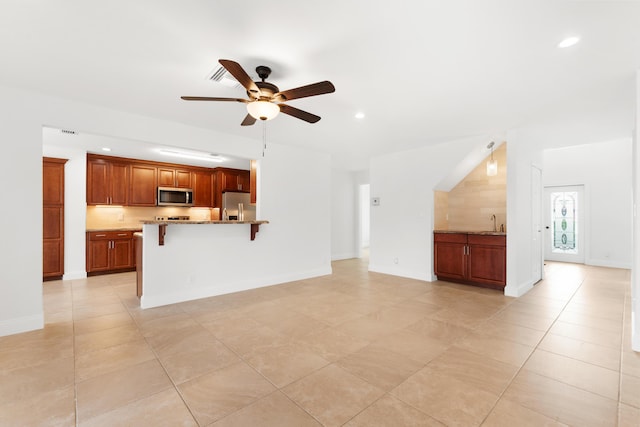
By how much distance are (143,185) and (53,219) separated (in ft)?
5.45

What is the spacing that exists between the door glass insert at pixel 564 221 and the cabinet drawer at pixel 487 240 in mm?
4232

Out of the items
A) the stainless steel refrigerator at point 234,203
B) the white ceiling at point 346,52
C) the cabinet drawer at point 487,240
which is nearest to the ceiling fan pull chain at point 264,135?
the white ceiling at point 346,52

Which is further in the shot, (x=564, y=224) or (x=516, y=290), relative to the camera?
(x=564, y=224)

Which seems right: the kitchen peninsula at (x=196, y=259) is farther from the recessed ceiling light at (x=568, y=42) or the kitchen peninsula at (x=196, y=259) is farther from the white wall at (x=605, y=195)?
the white wall at (x=605, y=195)

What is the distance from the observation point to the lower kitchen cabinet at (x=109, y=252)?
5.68m

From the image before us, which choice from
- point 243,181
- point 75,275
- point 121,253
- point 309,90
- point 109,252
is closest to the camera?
point 309,90

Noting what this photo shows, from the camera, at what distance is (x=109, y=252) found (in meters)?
5.87

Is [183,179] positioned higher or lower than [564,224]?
higher

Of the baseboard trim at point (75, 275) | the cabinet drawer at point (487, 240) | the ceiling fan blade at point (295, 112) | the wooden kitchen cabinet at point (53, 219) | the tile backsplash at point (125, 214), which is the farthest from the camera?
the tile backsplash at point (125, 214)

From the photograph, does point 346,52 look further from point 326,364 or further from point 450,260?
point 450,260

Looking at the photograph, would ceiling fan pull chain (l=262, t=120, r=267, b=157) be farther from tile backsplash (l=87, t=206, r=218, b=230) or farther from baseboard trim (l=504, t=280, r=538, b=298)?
baseboard trim (l=504, t=280, r=538, b=298)

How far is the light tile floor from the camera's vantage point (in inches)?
70.1

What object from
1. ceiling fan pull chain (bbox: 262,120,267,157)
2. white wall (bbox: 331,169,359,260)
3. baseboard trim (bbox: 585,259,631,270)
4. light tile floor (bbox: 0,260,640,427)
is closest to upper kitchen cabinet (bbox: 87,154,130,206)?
light tile floor (bbox: 0,260,640,427)

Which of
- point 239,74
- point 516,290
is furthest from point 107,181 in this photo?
point 516,290
